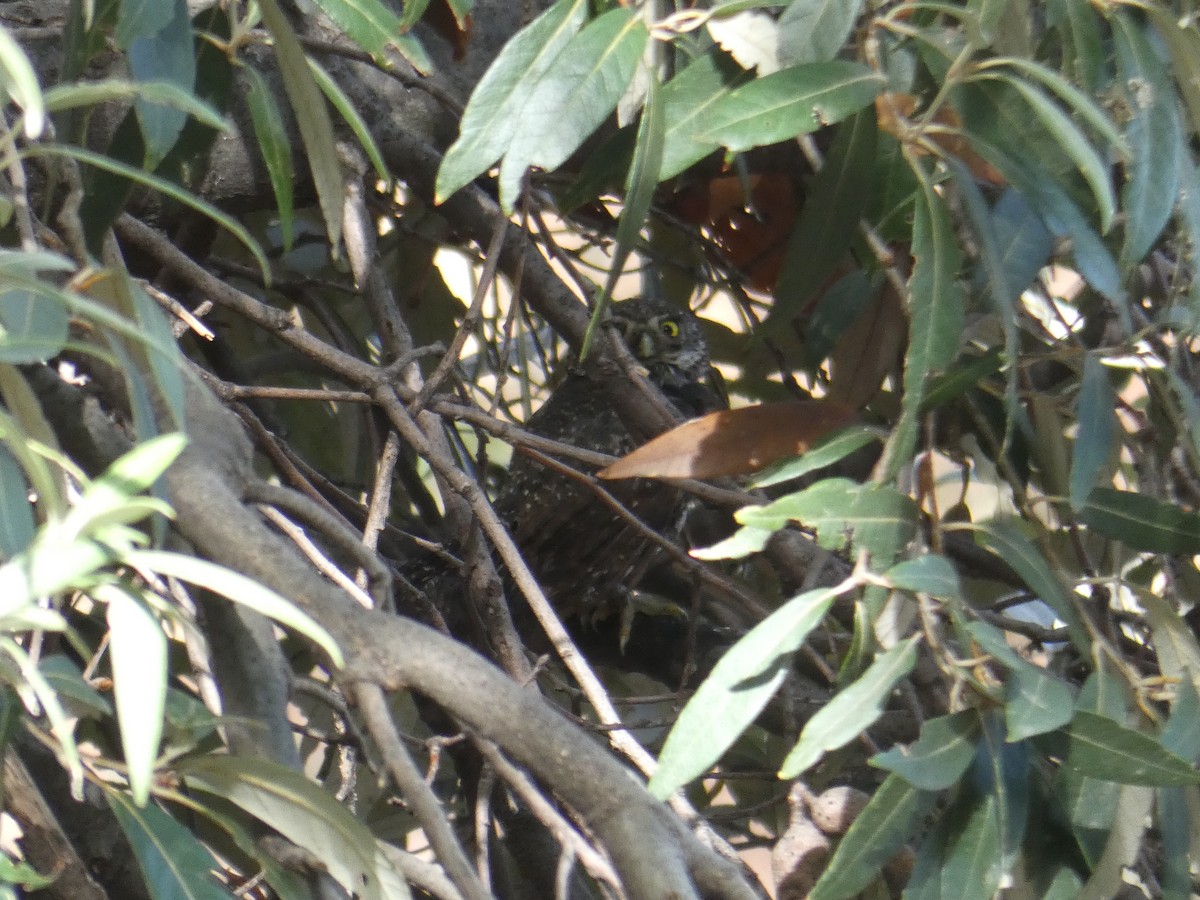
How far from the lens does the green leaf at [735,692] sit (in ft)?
2.90

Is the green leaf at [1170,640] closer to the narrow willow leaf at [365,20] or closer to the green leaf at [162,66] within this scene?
the narrow willow leaf at [365,20]

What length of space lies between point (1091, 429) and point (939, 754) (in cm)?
37

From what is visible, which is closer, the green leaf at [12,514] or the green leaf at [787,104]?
the green leaf at [12,514]

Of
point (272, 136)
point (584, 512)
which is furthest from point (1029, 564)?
point (584, 512)

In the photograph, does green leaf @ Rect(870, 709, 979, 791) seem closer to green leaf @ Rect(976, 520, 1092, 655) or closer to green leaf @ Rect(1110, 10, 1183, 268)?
green leaf @ Rect(976, 520, 1092, 655)

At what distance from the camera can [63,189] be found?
1358 millimetres

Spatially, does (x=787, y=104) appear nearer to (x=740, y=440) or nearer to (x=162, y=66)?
(x=740, y=440)

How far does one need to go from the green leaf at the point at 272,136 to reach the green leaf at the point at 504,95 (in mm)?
327

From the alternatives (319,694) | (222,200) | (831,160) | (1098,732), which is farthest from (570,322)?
(1098,732)

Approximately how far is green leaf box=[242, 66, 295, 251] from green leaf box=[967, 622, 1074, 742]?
0.79 meters

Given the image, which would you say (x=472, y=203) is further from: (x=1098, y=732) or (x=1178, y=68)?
(x=1098, y=732)

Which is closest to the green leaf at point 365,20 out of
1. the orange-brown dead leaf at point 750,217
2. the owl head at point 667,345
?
the orange-brown dead leaf at point 750,217

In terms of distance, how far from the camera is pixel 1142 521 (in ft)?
3.77

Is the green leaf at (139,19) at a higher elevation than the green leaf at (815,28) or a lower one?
higher
